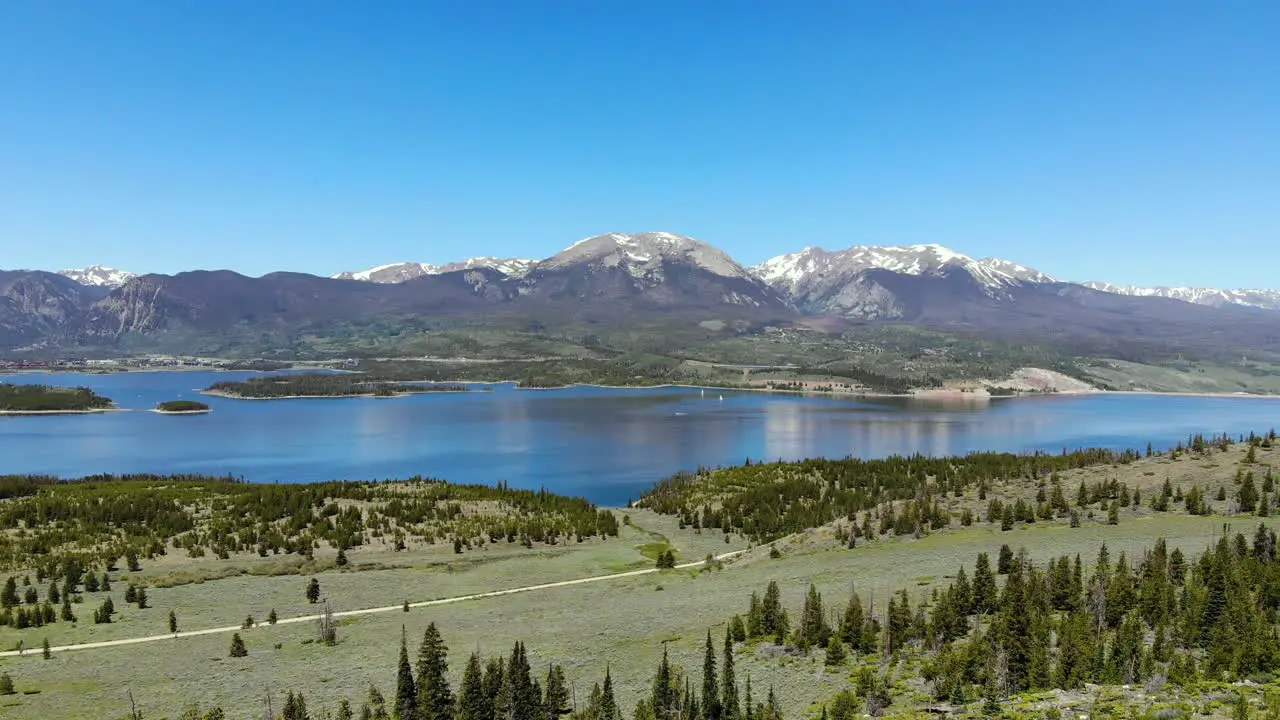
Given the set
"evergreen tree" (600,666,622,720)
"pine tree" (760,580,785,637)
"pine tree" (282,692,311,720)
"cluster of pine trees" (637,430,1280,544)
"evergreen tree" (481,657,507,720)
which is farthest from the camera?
"cluster of pine trees" (637,430,1280,544)

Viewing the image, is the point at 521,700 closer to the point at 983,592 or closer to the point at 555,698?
the point at 555,698

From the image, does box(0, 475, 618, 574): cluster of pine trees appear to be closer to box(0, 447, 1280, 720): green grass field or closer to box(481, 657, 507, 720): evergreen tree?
box(0, 447, 1280, 720): green grass field

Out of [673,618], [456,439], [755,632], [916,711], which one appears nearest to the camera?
[916,711]

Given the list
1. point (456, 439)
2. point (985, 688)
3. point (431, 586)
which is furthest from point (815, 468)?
point (456, 439)

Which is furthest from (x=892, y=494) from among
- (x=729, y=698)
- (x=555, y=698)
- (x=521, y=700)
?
(x=521, y=700)

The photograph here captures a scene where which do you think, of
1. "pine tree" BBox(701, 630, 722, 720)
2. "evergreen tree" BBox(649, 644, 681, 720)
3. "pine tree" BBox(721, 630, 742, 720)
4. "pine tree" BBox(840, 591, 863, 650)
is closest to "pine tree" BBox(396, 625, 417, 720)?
"evergreen tree" BBox(649, 644, 681, 720)

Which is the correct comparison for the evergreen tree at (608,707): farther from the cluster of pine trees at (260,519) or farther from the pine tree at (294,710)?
the cluster of pine trees at (260,519)

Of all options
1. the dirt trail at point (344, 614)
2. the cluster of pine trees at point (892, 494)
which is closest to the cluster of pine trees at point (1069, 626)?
the cluster of pine trees at point (892, 494)

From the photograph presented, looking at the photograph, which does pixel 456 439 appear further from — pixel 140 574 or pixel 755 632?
pixel 755 632
